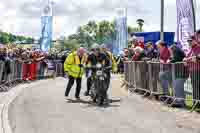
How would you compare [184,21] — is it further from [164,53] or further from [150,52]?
[164,53]

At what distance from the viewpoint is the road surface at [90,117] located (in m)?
9.99

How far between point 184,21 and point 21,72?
11.0m

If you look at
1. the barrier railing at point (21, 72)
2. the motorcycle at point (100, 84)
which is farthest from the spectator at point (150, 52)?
the barrier railing at point (21, 72)

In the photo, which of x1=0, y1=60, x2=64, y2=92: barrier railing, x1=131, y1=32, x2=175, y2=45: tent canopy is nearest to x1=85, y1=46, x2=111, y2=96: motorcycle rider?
x1=0, y1=60, x2=64, y2=92: barrier railing

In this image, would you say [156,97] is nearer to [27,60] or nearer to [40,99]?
[40,99]

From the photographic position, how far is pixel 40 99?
53.2 ft

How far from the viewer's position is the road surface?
9992mm

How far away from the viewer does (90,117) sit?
11820mm

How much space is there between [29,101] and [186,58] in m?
5.41

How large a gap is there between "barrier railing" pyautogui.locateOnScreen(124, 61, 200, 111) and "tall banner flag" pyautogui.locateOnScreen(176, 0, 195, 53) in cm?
150

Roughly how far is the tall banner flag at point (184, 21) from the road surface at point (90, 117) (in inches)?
105

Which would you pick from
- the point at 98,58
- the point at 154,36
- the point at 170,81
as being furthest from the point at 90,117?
the point at 154,36

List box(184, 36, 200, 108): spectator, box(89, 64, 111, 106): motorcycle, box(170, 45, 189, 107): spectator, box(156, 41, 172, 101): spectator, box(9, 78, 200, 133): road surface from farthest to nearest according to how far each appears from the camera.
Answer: box(89, 64, 111, 106): motorcycle
box(156, 41, 172, 101): spectator
box(170, 45, 189, 107): spectator
box(184, 36, 200, 108): spectator
box(9, 78, 200, 133): road surface

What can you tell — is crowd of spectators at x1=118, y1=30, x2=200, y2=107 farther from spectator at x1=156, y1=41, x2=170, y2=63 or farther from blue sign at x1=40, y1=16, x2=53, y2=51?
blue sign at x1=40, y1=16, x2=53, y2=51
